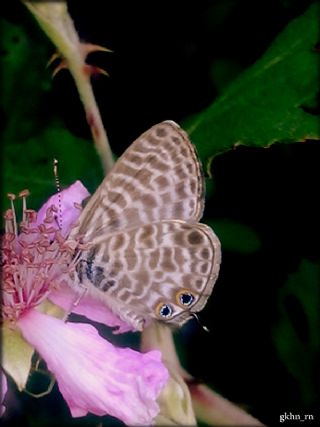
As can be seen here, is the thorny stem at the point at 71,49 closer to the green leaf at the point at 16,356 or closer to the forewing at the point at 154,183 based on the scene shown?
the forewing at the point at 154,183

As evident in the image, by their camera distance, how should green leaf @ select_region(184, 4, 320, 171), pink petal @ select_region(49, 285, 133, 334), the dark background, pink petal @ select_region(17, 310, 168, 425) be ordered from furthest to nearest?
the dark background
green leaf @ select_region(184, 4, 320, 171)
pink petal @ select_region(49, 285, 133, 334)
pink petal @ select_region(17, 310, 168, 425)

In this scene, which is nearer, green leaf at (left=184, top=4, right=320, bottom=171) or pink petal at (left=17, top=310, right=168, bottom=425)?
pink petal at (left=17, top=310, right=168, bottom=425)

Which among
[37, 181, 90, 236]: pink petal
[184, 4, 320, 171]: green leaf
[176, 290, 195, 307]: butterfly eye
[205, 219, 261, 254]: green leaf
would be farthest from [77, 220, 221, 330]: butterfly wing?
[205, 219, 261, 254]: green leaf

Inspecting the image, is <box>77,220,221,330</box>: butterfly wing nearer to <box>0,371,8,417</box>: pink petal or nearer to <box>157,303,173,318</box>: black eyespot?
<box>157,303,173,318</box>: black eyespot

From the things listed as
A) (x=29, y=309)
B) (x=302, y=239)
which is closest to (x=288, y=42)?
(x=302, y=239)

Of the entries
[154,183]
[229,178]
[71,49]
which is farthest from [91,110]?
[229,178]

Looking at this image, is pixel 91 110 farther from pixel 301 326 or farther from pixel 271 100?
Answer: pixel 301 326

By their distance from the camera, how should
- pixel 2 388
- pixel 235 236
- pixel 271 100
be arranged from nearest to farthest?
1. pixel 2 388
2. pixel 271 100
3. pixel 235 236

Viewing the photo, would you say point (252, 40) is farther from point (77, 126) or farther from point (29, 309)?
point (29, 309)
